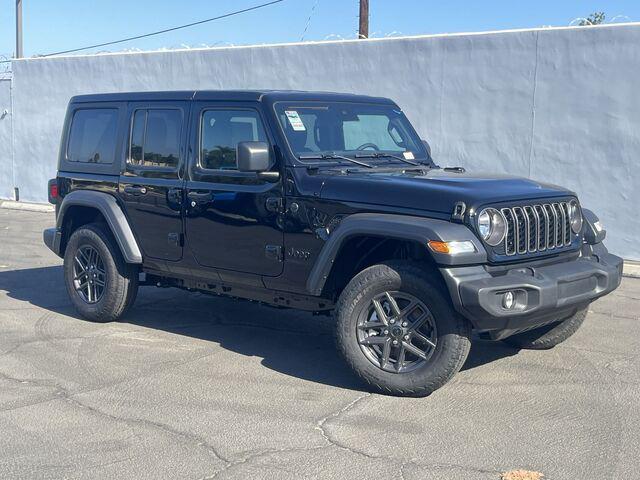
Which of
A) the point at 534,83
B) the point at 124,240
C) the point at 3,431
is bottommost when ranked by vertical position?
the point at 3,431

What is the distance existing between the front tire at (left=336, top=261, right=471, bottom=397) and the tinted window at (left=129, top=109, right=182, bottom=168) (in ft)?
7.20

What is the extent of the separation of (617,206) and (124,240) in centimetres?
716

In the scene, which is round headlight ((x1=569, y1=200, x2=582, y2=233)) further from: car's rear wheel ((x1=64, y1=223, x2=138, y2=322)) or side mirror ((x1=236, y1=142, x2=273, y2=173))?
car's rear wheel ((x1=64, y1=223, x2=138, y2=322))

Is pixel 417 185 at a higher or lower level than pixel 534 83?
lower

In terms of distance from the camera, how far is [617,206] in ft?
38.4

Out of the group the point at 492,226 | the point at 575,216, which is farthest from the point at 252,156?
the point at 575,216

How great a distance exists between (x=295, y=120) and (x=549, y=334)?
2544mm

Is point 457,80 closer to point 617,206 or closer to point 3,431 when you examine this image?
point 617,206

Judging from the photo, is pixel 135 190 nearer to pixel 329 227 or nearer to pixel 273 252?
pixel 273 252

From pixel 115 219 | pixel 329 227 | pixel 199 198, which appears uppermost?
pixel 199 198

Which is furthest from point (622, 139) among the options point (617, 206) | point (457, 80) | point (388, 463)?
point (388, 463)

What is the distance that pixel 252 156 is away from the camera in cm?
609

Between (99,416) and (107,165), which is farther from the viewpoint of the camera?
(107,165)

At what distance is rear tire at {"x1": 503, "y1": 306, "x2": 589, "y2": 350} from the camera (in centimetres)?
662
